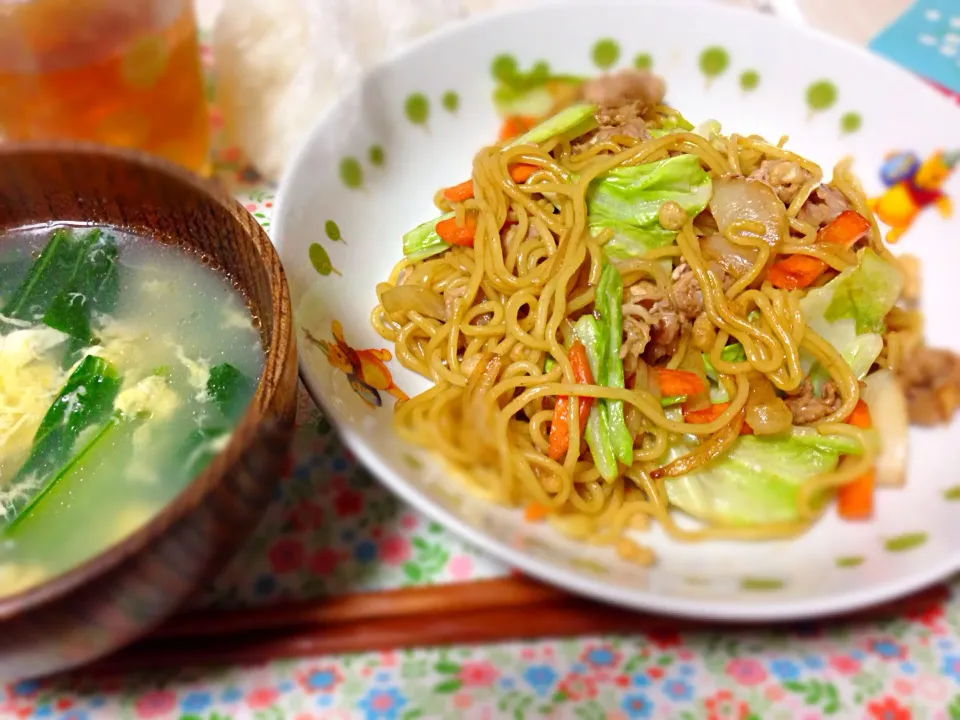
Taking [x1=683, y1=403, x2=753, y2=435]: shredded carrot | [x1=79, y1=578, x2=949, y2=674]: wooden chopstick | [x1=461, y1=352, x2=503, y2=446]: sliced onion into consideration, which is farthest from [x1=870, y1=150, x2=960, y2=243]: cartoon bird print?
[x1=461, y1=352, x2=503, y2=446]: sliced onion

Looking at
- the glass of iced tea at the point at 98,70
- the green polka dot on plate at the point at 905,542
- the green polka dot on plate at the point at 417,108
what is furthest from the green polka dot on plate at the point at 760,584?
the glass of iced tea at the point at 98,70

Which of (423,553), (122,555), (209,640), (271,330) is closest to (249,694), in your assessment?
(209,640)

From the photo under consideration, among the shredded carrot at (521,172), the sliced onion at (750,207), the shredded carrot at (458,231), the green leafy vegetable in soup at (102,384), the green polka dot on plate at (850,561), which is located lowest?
the green leafy vegetable in soup at (102,384)

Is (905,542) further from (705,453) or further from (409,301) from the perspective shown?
(409,301)

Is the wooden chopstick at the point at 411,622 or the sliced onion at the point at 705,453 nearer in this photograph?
the wooden chopstick at the point at 411,622

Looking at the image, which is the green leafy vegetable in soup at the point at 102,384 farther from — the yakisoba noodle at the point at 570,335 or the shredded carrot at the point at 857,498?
the shredded carrot at the point at 857,498

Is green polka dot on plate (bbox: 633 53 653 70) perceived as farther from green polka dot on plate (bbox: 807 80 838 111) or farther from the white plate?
green polka dot on plate (bbox: 807 80 838 111)
